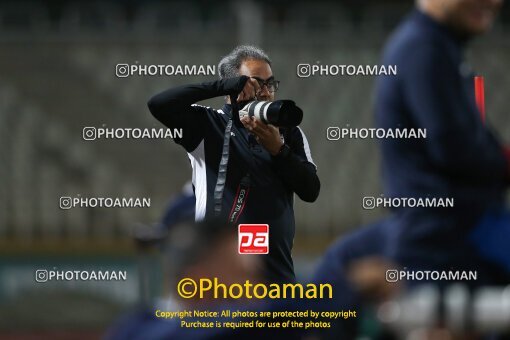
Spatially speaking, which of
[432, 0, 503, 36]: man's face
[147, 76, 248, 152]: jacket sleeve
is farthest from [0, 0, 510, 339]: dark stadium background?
[432, 0, 503, 36]: man's face

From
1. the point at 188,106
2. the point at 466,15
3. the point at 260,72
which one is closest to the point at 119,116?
the point at 188,106

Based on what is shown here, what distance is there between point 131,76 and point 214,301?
87cm

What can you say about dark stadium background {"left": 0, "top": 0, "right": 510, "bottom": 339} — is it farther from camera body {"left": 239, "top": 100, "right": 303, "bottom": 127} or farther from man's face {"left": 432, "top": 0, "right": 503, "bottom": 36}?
man's face {"left": 432, "top": 0, "right": 503, "bottom": 36}

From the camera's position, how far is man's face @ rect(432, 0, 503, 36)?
170 cm

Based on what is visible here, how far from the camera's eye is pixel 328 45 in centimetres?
280

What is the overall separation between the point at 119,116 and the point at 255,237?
2.01ft

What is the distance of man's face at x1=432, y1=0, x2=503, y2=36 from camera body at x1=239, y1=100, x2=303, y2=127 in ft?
1.49

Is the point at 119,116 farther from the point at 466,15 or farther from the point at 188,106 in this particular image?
the point at 466,15

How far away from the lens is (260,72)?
2.20 metres

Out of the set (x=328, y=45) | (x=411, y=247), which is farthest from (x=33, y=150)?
(x=411, y=247)

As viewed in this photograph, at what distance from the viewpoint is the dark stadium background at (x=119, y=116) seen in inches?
94.0

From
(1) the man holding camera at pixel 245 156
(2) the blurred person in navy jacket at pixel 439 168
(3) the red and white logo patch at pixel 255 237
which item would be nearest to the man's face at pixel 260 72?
(1) the man holding camera at pixel 245 156

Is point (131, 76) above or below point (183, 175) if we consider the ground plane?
above

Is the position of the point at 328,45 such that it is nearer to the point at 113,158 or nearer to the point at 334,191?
the point at 334,191
